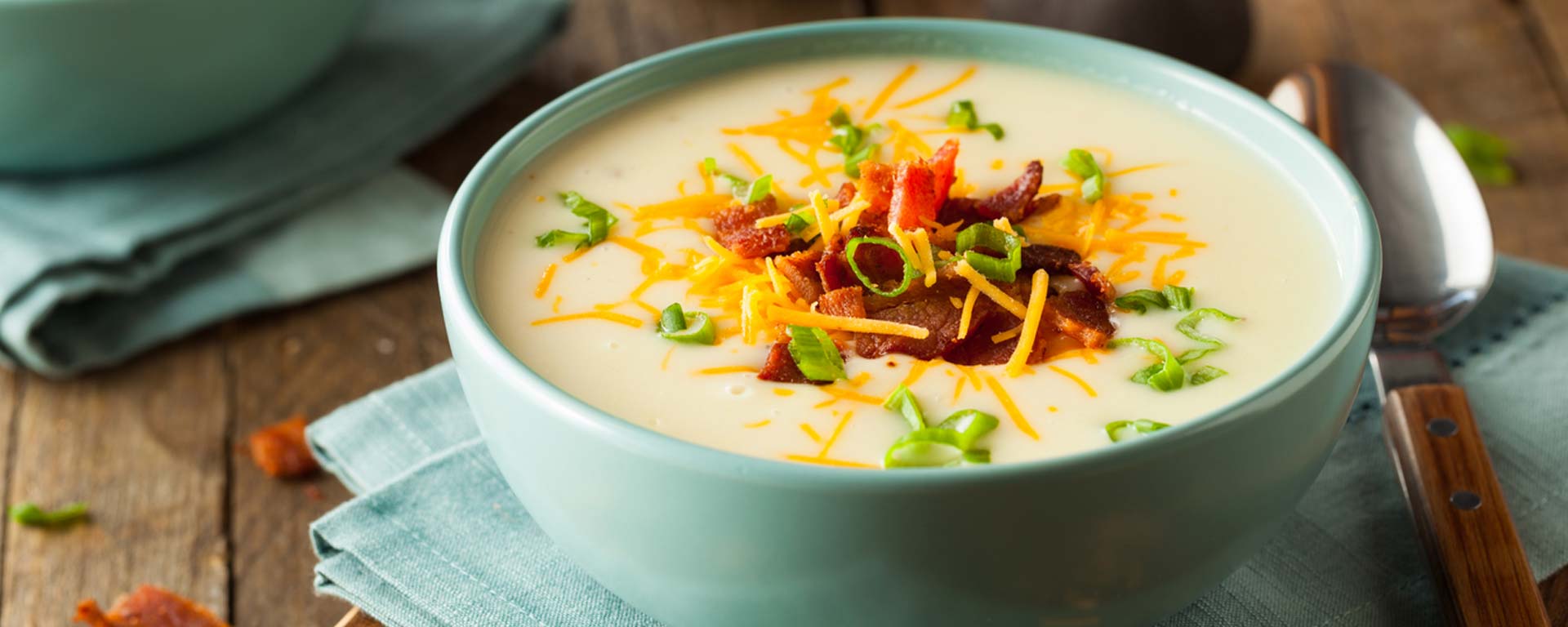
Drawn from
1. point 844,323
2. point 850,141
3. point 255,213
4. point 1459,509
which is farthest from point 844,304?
point 255,213

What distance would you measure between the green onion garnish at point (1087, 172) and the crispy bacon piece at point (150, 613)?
1.18 metres

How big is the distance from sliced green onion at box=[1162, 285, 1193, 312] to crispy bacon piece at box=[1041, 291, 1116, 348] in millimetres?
61

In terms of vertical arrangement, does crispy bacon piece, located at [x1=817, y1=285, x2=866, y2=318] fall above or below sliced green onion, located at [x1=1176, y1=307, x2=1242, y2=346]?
below

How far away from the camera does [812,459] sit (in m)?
1.26

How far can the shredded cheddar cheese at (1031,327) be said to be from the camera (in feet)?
4.47

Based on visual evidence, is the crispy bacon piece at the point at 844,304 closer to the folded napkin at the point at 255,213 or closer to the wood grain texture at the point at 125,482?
the wood grain texture at the point at 125,482

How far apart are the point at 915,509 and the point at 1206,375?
0.36 metres

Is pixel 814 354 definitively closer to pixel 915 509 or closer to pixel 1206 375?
pixel 915 509

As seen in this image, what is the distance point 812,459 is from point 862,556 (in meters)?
0.10

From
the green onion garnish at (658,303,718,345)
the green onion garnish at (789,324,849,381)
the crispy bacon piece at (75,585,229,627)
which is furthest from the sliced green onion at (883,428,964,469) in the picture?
the crispy bacon piece at (75,585,229,627)

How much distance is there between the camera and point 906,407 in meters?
1.31

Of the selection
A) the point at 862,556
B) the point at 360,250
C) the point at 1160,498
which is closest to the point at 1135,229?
the point at 1160,498

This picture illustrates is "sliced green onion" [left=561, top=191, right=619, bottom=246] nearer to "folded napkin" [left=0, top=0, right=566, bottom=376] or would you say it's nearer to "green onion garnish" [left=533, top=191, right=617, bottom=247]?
"green onion garnish" [left=533, top=191, right=617, bottom=247]

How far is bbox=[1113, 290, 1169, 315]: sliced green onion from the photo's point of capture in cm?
146
